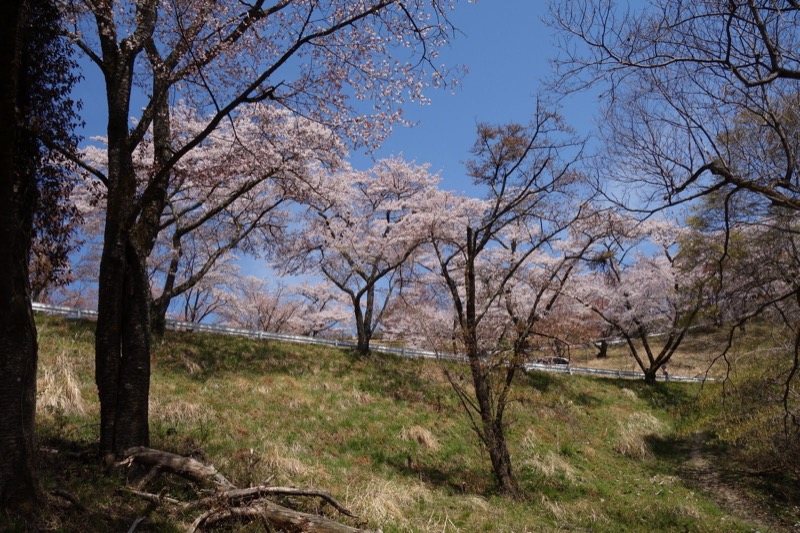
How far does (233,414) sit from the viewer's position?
1119cm

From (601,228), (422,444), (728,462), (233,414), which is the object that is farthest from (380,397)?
(728,462)

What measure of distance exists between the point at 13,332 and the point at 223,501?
2.79 metres

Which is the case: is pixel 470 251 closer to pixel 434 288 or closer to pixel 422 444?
pixel 422 444

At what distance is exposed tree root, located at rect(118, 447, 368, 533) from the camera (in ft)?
18.6

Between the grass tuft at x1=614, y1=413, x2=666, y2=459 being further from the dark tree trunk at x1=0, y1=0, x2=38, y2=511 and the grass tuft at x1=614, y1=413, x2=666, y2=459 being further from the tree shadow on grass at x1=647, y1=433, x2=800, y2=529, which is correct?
the dark tree trunk at x1=0, y1=0, x2=38, y2=511

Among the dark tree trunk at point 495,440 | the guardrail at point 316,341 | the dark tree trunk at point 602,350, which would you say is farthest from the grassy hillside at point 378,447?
the dark tree trunk at point 602,350

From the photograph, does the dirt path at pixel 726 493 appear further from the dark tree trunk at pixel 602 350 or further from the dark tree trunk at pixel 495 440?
the dark tree trunk at pixel 602 350

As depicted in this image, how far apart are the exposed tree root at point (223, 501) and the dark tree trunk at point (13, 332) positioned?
50.2 inches

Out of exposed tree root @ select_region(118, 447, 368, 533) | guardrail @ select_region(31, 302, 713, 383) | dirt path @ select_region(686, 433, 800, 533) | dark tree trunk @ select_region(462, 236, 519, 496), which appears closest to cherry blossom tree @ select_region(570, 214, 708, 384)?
guardrail @ select_region(31, 302, 713, 383)

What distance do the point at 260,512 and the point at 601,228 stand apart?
41.9ft

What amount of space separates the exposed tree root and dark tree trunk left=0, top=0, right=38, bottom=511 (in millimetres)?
1276

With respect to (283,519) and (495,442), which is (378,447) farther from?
(283,519)

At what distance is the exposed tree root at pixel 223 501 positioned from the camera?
5.66 m

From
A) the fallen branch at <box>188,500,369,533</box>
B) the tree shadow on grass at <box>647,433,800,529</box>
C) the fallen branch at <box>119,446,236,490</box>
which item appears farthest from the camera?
the tree shadow on grass at <box>647,433,800,529</box>
